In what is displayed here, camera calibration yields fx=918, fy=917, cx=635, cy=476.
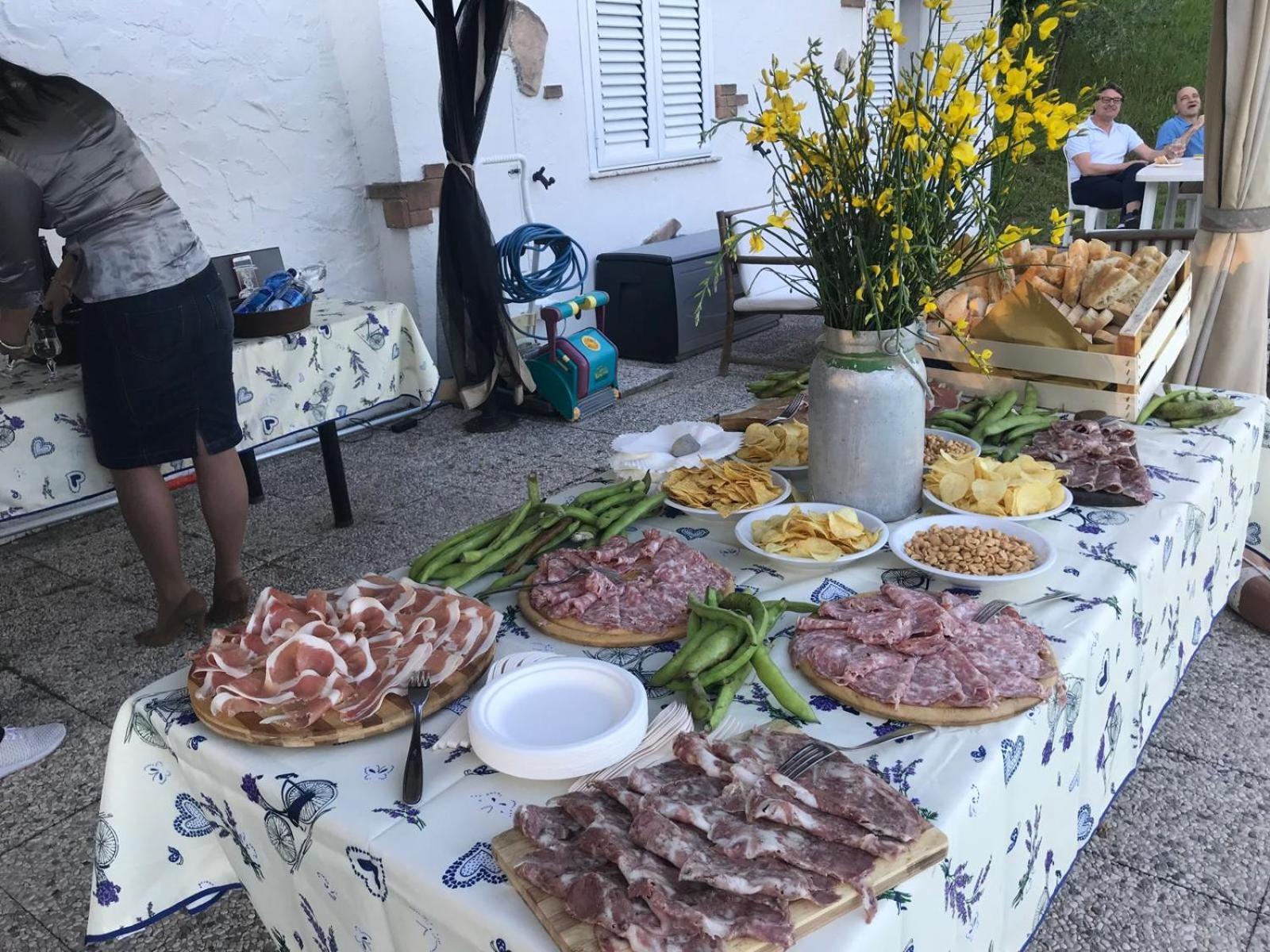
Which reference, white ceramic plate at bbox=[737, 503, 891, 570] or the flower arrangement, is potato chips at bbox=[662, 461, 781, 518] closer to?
white ceramic plate at bbox=[737, 503, 891, 570]

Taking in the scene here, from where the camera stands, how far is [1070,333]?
236cm

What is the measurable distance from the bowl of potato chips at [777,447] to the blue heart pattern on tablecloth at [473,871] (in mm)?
1270

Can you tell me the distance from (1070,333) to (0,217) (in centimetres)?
293

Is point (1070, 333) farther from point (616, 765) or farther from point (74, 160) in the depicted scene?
point (74, 160)

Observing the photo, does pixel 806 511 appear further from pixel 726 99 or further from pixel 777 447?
pixel 726 99

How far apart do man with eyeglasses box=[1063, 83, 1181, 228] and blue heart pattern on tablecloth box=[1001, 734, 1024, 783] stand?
892 cm

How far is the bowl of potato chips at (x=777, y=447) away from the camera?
215 cm

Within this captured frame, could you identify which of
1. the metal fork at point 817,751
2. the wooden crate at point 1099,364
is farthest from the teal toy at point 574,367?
the metal fork at point 817,751

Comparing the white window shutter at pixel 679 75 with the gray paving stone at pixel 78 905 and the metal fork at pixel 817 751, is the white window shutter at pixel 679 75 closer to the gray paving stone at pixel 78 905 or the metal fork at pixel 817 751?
the gray paving stone at pixel 78 905

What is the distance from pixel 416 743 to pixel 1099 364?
195cm

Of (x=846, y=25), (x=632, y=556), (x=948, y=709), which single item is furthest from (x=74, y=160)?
(x=846, y=25)

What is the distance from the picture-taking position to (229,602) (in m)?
3.41

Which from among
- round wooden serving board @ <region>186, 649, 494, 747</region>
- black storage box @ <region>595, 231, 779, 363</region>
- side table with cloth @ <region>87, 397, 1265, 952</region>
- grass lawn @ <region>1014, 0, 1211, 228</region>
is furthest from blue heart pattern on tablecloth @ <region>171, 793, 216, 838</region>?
grass lawn @ <region>1014, 0, 1211, 228</region>

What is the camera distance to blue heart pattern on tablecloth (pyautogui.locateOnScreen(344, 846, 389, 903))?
1094 mm
